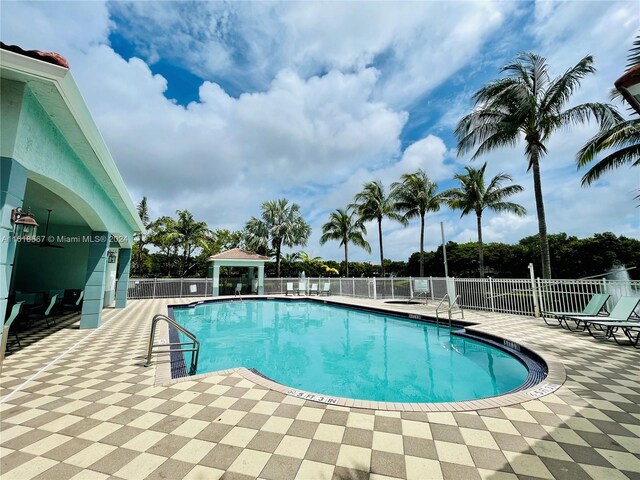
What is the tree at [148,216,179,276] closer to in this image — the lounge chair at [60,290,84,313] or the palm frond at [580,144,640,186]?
the lounge chair at [60,290,84,313]

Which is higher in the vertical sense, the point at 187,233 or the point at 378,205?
the point at 378,205

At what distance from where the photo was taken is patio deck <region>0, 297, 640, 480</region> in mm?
2129

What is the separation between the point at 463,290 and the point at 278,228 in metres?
16.6

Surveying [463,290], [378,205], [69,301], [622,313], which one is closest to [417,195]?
[378,205]

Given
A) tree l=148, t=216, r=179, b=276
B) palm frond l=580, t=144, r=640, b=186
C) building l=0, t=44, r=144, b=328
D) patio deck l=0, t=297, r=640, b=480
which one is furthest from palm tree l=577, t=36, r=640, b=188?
tree l=148, t=216, r=179, b=276

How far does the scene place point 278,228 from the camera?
24.8 meters

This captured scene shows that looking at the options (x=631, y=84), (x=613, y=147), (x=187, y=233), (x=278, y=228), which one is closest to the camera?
(x=631, y=84)

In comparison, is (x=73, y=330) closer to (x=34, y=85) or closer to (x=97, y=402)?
(x=97, y=402)

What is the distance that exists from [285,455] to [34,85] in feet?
17.1

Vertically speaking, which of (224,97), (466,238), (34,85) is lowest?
(34,85)

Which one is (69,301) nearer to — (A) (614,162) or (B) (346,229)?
(B) (346,229)

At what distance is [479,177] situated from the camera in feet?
63.5

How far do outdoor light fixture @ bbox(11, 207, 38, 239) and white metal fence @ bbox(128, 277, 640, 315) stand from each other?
11509 millimetres

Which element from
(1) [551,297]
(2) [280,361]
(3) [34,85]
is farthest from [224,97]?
(1) [551,297]
